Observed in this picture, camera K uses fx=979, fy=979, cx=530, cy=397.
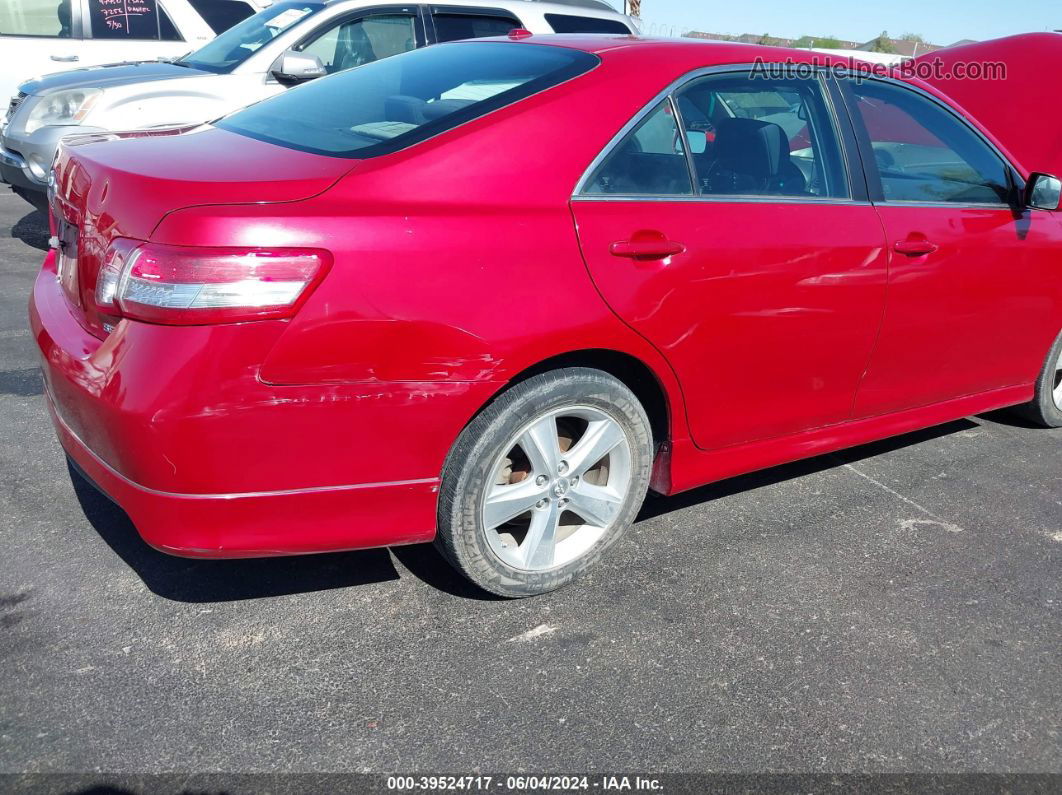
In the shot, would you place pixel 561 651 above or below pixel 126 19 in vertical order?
below

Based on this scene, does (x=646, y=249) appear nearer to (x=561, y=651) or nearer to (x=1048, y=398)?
(x=561, y=651)

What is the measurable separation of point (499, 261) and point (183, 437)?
0.90 metres

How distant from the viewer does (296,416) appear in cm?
237

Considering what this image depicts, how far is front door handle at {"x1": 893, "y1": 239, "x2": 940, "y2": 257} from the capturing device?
11.3 feet

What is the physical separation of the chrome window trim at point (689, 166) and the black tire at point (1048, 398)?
169cm

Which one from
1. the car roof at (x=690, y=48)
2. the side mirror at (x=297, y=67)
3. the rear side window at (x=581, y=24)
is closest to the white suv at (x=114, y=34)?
the rear side window at (x=581, y=24)

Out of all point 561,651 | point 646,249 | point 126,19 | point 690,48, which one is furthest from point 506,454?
point 126,19

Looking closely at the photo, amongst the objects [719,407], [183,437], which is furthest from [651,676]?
[183,437]

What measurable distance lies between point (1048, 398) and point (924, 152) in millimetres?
1530

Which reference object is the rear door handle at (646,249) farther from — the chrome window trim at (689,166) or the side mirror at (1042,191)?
the side mirror at (1042,191)

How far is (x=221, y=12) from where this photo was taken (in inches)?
375

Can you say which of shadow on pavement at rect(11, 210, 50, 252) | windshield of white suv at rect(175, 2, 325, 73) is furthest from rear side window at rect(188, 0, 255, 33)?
shadow on pavement at rect(11, 210, 50, 252)

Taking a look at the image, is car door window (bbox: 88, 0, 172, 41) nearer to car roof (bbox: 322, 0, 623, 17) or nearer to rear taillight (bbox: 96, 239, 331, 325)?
car roof (bbox: 322, 0, 623, 17)

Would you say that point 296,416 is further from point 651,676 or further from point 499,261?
point 651,676
